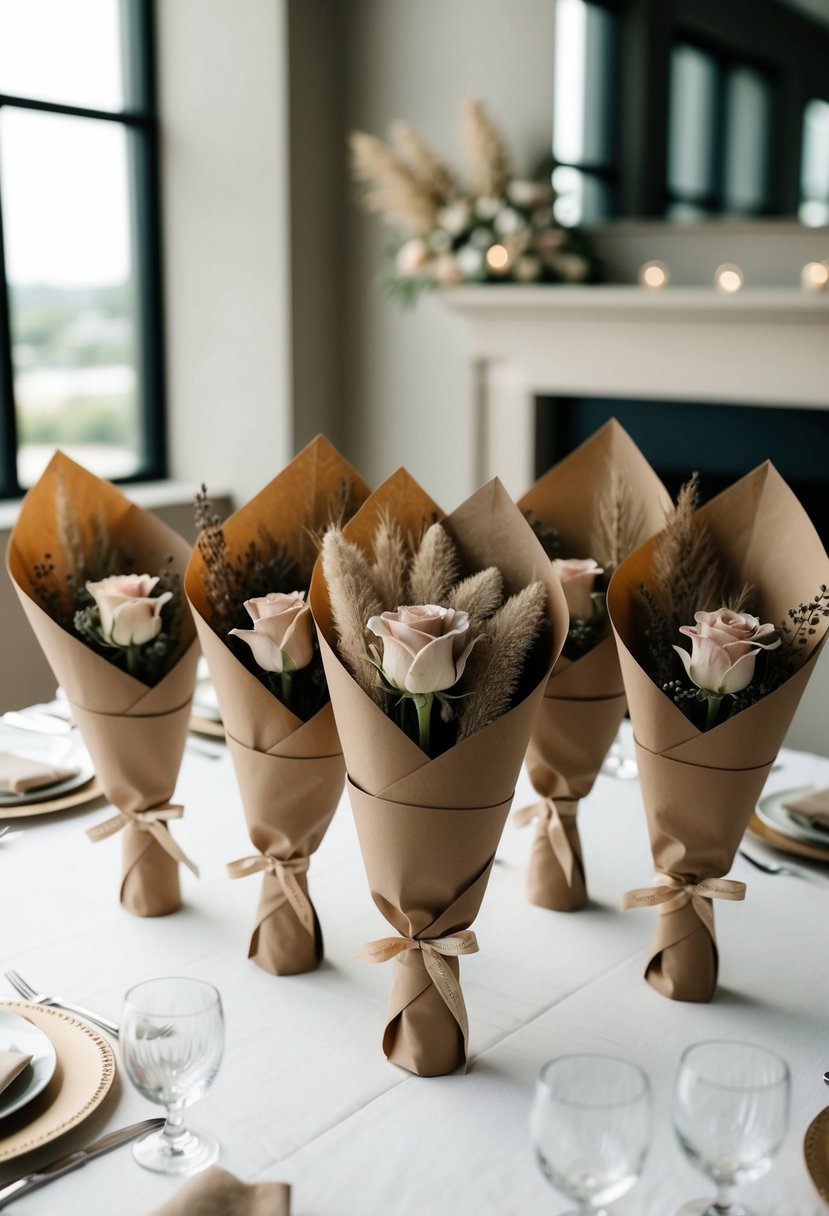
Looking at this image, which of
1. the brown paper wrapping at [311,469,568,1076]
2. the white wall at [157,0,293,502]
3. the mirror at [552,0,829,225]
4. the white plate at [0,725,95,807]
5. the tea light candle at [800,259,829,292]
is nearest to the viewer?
the brown paper wrapping at [311,469,568,1076]

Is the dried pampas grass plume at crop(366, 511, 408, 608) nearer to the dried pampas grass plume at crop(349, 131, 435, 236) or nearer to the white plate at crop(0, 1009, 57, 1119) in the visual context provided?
the white plate at crop(0, 1009, 57, 1119)

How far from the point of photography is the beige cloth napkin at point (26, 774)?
1550 mm

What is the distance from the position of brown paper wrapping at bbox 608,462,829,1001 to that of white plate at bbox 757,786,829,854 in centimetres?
36

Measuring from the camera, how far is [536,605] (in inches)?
39.4

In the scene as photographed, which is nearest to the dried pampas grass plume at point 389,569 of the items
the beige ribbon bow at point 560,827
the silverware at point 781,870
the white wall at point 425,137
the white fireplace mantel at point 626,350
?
the beige ribbon bow at point 560,827

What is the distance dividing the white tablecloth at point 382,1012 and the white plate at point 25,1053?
0.05 m

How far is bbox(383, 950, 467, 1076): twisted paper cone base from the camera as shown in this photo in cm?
Answer: 101

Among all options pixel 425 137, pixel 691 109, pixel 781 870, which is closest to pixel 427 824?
pixel 781 870

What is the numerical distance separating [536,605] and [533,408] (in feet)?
9.70

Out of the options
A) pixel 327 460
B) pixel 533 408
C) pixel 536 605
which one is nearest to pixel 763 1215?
pixel 536 605

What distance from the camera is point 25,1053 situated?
985 millimetres

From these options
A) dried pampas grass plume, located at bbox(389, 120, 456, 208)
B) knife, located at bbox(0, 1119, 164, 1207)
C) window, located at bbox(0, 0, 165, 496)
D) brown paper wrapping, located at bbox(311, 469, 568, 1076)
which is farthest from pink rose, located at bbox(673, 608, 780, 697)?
window, located at bbox(0, 0, 165, 496)

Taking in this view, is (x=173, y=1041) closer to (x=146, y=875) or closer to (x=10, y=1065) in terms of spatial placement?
(x=10, y=1065)

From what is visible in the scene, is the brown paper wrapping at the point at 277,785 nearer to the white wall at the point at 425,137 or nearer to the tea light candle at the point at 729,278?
the tea light candle at the point at 729,278
